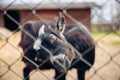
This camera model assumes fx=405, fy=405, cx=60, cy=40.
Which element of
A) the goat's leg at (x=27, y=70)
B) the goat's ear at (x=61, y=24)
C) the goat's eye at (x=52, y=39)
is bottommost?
the goat's leg at (x=27, y=70)

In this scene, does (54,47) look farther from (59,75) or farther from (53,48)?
(59,75)

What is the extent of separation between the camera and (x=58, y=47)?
155 cm

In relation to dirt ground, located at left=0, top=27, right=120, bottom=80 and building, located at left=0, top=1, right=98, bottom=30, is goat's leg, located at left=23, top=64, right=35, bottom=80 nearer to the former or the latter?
dirt ground, located at left=0, top=27, right=120, bottom=80

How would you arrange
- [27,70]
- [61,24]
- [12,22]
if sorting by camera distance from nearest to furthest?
[61,24] < [27,70] < [12,22]

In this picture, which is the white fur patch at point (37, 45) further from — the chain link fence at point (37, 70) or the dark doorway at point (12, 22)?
the dark doorway at point (12, 22)

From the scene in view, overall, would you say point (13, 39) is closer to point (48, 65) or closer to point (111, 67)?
point (48, 65)

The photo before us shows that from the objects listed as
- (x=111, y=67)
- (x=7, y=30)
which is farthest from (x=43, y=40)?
(x=111, y=67)

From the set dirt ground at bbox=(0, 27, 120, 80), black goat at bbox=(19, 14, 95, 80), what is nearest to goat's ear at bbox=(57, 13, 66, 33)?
black goat at bbox=(19, 14, 95, 80)

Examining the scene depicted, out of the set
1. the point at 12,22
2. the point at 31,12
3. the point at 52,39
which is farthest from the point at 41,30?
the point at 12,22

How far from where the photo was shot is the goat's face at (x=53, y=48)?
1.55 m

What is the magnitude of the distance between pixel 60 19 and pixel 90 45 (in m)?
0.16

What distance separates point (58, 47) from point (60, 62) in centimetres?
6

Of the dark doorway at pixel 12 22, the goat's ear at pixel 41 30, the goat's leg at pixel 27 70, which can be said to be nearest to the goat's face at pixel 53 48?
the goat's ear at pixel 41 30

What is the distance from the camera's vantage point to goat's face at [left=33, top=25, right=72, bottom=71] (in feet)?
5.09
